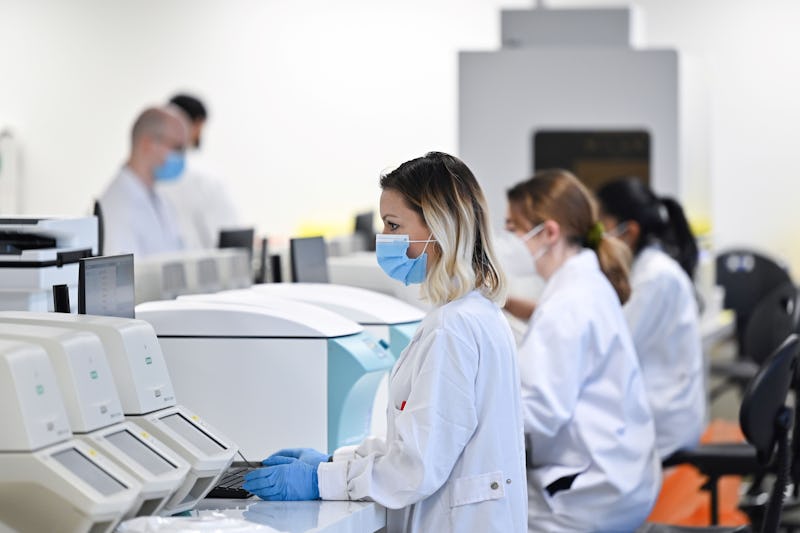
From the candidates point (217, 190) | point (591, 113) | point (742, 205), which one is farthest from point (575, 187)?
A: point (742, 205)

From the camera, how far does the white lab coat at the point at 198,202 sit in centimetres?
566

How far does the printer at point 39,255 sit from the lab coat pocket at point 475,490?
31.2 inches

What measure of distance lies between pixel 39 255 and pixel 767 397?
1.58 metres

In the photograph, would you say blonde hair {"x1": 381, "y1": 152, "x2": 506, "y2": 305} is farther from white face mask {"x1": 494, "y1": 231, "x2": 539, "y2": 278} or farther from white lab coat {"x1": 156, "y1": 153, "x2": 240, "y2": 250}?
white lab coat {"x1": 156, "y1": 153, "x2": 240, "y2": 250}

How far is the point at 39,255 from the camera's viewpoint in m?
2.07

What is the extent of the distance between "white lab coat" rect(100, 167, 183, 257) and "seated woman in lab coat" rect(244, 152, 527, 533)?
9.14ft

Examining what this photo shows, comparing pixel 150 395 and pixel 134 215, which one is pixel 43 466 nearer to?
pixel 150 395

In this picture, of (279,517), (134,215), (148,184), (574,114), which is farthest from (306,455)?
(574,114)

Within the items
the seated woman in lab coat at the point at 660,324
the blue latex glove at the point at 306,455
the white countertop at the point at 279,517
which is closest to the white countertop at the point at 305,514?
the white countertop at the point at 279,517

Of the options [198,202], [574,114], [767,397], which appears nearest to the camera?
[767,397]

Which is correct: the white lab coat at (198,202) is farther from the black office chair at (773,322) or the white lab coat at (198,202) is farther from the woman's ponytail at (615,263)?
the woman's ponytail at (615,263)

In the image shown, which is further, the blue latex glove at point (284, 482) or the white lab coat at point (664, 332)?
the white lab coat at point (664, 332)

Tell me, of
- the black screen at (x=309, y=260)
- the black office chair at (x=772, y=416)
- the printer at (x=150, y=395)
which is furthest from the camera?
the black screen at (x=309, y=260)

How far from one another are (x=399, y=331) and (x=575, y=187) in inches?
29.1
